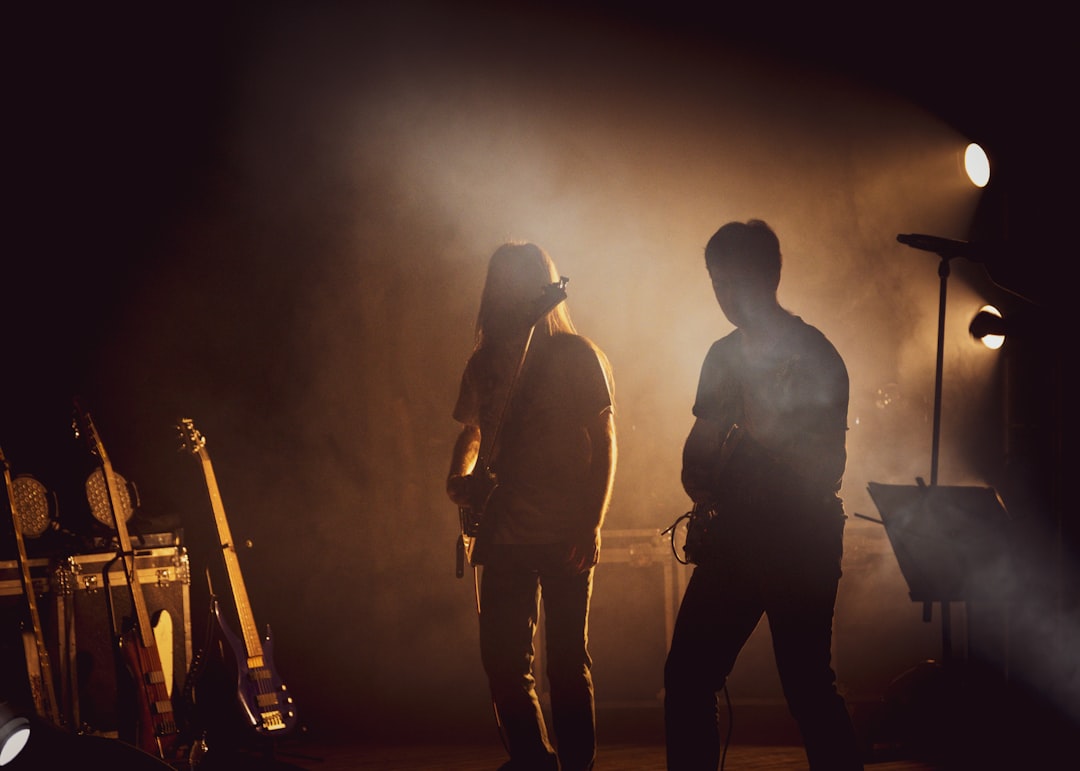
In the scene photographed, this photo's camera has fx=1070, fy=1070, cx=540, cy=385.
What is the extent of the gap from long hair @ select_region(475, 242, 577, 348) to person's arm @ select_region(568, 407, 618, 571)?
13.9 inches

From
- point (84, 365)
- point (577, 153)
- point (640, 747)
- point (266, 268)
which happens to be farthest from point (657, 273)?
point (84, 365)

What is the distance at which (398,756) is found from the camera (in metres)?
5.01

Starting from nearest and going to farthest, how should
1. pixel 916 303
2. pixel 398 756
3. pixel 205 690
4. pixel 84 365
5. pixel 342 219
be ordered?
pixel 205 690, pixel 398 756, pixel 84 365, pixel 342 219, pixel 916 303

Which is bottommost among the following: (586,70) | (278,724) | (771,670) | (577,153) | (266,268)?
(771,670)

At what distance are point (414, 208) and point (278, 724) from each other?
303 centimetres

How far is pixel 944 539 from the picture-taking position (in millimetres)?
4051

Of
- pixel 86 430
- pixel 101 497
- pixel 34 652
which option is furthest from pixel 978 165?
pixel 34 652

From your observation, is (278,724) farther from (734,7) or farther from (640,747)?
(734,7)

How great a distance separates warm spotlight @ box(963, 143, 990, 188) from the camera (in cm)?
501

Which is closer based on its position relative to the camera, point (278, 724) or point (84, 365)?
point (278, 724)

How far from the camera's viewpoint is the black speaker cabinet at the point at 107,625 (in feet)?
15.3

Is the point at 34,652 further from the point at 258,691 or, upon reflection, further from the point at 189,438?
the point at 189,438

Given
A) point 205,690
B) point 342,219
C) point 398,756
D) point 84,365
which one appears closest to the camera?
point 205,690

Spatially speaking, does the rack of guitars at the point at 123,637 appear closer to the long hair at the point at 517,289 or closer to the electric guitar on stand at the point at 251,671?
the electric guitar on stand at the point at 251,671
